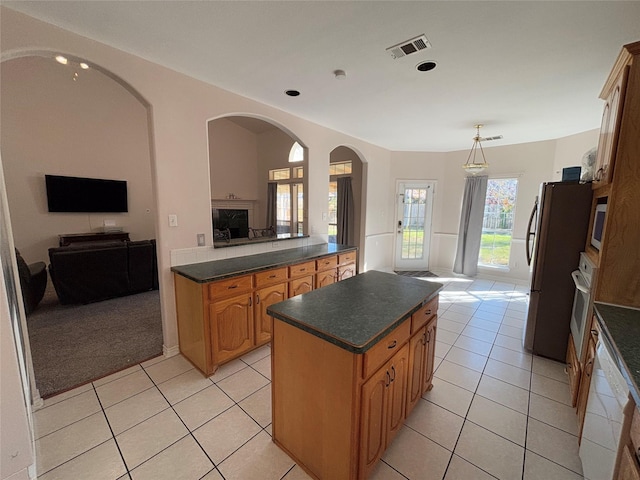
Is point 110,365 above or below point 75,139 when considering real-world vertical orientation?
below

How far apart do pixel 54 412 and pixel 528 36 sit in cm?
414

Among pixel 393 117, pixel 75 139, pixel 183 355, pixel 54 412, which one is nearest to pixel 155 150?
pixel 183 355

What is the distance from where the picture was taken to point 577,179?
262 cm

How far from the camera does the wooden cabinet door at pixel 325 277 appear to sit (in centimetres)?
318

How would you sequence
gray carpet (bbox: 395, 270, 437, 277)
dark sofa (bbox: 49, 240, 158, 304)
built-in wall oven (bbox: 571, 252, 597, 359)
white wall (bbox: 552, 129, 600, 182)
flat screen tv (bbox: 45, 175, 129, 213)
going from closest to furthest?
built-in wall oven (bbox: 571, 252, 597, 359) → dark sofa (bbox: 49, 240, 158, 304) → white wall (bbox: 552, 129, 600, 182) → flat screen tv (bbox: 45, 175, 129, 213) → gray carpet (bbox: 395, 270, 437, 277)

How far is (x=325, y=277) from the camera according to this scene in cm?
329

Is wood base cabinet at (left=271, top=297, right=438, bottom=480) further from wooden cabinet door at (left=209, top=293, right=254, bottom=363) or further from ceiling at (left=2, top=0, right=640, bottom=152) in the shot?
ceiling at (left=2, top=0, right=640, bottom=152)

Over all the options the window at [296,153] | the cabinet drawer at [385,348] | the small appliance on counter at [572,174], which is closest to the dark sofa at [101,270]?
the window at [296,153]

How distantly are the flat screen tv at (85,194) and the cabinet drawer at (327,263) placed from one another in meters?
4.96

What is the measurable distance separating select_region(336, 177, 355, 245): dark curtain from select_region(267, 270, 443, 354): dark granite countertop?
3584mm

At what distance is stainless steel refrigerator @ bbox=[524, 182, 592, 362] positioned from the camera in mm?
2326

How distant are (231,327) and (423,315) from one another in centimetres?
160

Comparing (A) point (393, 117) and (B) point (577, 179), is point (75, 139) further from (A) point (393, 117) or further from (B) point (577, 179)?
(B) point (577, 179)

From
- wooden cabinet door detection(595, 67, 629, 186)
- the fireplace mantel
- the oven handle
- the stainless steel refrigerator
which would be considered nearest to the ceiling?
wooden cabinet door detection(595, 67, 629, 186)
